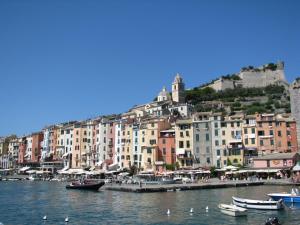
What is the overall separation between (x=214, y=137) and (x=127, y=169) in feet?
64.3

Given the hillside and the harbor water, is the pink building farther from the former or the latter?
the hillside

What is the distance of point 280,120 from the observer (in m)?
68.7

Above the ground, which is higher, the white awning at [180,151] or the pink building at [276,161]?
the white awning at [180,151]

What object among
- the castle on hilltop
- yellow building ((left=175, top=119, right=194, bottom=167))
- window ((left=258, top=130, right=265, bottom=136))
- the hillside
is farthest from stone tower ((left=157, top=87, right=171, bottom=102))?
window ((left=258, top=130, right=265, bottom=136))

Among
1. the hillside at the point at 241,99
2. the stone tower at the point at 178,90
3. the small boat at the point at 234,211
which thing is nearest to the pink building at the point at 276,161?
the small boat at the point at 234,211

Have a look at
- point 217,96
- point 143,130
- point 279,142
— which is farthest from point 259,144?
point 217,96

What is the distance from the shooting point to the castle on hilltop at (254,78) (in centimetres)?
13238

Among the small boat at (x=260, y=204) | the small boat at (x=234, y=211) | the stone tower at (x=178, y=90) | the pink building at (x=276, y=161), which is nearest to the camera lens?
the small boat at (x=234, y=211)

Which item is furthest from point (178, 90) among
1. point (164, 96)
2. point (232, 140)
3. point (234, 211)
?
point (234, 211)

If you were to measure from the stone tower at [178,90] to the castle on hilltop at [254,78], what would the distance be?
1805 cm

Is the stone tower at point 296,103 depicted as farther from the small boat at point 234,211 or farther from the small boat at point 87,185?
the small boat at point 234,211

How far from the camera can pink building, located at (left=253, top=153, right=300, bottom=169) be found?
6153cm

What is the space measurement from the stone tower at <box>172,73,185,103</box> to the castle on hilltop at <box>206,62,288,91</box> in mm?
18046

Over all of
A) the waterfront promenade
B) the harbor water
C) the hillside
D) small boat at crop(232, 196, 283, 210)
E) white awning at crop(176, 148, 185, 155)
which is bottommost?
the harbor water
